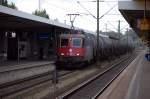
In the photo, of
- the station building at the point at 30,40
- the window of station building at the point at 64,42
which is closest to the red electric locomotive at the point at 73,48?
the window of station building at the point at 64,42

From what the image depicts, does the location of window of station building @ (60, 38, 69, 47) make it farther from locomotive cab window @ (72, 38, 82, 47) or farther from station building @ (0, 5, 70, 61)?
station building @ (0, 5, 70, 61)

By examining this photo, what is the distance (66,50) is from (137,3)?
26.2 ft

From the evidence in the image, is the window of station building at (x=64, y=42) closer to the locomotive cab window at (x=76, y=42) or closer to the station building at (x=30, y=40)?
the locomotive cab window at (x=76, y=42)

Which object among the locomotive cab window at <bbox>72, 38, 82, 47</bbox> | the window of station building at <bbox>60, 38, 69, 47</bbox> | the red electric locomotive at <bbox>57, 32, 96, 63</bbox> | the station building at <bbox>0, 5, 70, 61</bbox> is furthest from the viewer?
the station building at <bbox>0, 5, 70, 61</bbox>

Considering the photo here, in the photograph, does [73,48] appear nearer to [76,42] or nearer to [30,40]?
[76,42]

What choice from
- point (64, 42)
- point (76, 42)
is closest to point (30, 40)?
point (64, 42)

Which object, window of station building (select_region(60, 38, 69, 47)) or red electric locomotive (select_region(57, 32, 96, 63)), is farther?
window of station building (select_region(60, 38, 69, 47))

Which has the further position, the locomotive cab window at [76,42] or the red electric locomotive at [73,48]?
the locomotive cab window at [76,42]

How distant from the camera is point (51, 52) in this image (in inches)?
1937

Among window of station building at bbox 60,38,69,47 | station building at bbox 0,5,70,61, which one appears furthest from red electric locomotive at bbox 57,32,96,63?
station building at bbox 0,5,70,61

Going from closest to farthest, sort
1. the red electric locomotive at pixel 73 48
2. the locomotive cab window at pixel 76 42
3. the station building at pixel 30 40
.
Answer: the red electric locomotive at pixel 73 48 → the locomotive cab window at pixel 76 42 → the station building at pixel 30 40

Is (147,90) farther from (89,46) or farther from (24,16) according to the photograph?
(89,46)

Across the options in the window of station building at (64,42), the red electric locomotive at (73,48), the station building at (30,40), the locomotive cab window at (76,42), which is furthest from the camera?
the station building at (30,40)

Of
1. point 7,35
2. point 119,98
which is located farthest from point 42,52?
point 119,98
